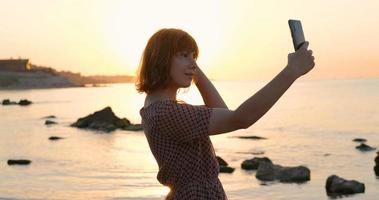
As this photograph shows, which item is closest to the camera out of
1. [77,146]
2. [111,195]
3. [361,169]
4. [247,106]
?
[247,106]

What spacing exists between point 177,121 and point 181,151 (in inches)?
7.1

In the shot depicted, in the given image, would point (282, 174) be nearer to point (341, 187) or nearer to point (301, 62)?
point (341, 187)

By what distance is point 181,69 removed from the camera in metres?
3.19

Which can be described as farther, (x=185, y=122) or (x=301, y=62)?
(x=185, y=122)

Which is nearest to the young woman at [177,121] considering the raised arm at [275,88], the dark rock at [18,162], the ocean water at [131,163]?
the raised arm at [275,88]

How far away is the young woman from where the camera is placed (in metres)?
3.07

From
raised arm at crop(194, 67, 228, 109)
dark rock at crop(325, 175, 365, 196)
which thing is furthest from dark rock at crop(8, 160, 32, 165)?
raised arm at crop(194, 67, 228, 109)

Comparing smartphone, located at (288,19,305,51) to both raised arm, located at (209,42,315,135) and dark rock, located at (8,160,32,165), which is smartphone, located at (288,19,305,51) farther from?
dark rock, located at (8,160,32,165)

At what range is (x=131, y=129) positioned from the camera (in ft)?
169

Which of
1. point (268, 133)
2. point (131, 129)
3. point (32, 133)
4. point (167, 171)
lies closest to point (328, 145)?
point (268, 133)

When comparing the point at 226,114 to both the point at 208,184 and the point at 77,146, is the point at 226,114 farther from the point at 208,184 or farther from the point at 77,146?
the point at 77,146

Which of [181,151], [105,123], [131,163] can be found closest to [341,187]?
[131,163]

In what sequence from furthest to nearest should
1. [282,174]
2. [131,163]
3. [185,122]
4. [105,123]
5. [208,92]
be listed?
[105,123] < [131,163] < [282,174] < [208,92] < [185,122]

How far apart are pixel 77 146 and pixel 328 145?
50.1 ft
